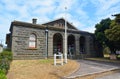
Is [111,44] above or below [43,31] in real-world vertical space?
below

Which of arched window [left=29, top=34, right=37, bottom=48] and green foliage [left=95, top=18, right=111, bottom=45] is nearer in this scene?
arched window [left=29, top=34, right=37, bottom=48]

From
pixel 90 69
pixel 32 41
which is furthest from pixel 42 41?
pixel 90 69

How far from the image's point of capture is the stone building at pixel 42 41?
18.5 m

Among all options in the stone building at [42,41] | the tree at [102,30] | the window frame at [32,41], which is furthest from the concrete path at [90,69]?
the tree at [102,30]

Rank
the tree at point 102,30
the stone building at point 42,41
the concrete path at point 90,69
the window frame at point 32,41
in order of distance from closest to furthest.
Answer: the concrete path at point 90,69 < the stone building at point 42,41 < the window frame at point 32,41 < the tree at point 102,30

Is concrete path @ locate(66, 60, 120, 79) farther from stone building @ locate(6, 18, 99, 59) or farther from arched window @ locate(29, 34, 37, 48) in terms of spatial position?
arched window @ locate(29, 34, 37, 48)

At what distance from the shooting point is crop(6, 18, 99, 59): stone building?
18.5 m

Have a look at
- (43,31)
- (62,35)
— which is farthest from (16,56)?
(62,35)

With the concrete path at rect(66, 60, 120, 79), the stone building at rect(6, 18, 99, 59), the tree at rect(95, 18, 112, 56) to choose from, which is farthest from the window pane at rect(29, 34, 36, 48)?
the tree at rect(95, 18, 112, 56)

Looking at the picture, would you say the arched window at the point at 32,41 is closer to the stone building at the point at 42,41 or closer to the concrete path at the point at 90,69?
the stone building at the point at 42,41

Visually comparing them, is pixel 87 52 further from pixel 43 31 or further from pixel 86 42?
pixel 43 31

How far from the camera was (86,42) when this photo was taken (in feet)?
81.3

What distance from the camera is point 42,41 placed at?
66.8 feet

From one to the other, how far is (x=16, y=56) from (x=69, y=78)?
9.93m
